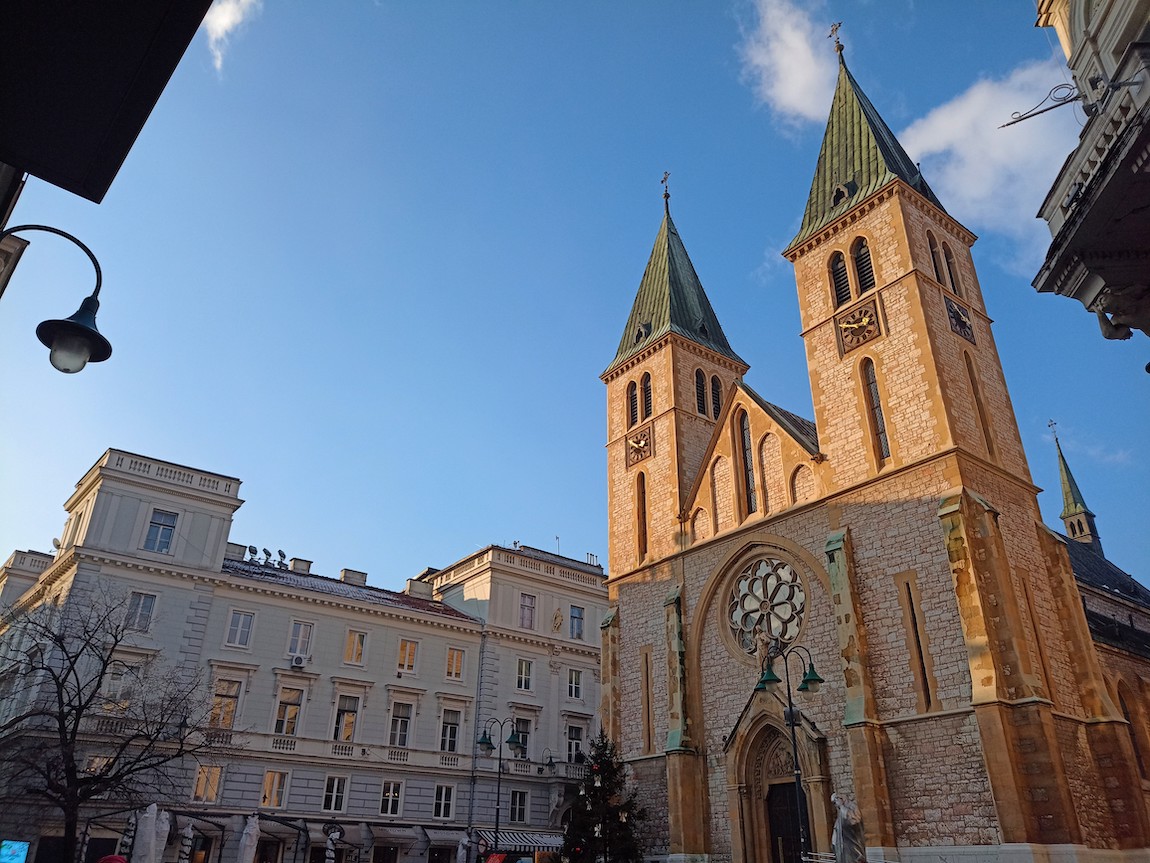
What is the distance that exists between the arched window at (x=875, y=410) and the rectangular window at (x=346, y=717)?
2241 cm

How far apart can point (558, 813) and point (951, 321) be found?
25.7m

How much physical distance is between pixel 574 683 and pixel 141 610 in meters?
19.3

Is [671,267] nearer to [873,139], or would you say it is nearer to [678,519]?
[873,139]

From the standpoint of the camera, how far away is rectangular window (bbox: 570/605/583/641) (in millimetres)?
39312

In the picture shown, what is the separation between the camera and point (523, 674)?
3700 centimetres

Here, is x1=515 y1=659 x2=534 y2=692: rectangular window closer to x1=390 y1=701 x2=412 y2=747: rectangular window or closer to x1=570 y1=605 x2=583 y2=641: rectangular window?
x1=570 y1=605 x2=583 y2=641: rectangular window

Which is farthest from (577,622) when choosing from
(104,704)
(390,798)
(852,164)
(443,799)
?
(852,164)

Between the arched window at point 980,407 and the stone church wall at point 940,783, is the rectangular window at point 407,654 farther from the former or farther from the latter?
the arched window at point 980,407

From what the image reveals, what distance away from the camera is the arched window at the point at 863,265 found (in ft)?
85.1

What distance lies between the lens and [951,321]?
24328 millimetres

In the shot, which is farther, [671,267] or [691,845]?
[671,267]

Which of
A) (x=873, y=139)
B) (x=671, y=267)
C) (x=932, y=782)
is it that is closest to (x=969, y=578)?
(x=932, y=782)

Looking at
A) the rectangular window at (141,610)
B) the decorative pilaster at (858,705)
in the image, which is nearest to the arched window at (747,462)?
the decorative pilaster at (858,705)

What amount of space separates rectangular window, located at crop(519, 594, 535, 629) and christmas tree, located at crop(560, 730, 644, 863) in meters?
12.5
